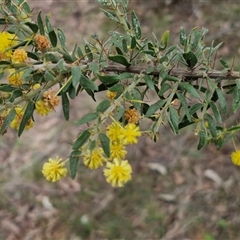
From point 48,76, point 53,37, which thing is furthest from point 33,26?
point 48,76

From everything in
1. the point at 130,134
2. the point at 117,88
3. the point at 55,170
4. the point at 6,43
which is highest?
the point at 6,43

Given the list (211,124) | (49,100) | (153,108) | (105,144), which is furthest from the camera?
(211,124)

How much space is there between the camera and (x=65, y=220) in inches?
122

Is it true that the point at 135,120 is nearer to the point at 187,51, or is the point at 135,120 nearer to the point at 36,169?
the point at 187,51

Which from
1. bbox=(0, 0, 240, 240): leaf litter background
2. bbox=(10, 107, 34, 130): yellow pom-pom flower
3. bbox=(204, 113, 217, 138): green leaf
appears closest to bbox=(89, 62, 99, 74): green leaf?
bbox=(10, 107, 34, 130): yellow pom-pom flower

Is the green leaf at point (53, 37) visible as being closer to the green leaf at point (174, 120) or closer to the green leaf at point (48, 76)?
the green leaf at point (48, 76)

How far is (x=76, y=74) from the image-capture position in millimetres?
1076

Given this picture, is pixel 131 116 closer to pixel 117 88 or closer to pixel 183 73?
pixel 117 88

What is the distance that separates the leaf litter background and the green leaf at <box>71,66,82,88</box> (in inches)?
66.8

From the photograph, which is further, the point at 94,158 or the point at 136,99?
the point at 136,99

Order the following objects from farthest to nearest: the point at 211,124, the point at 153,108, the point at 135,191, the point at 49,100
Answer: the point at 135,191 < the point at 211,124 < the point at 153,108 < the point at 49,100

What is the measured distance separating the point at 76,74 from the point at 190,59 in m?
0.37

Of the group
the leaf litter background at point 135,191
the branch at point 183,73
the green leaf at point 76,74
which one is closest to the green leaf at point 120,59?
the branch at point 183,73

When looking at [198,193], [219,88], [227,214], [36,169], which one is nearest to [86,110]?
[36,169]
